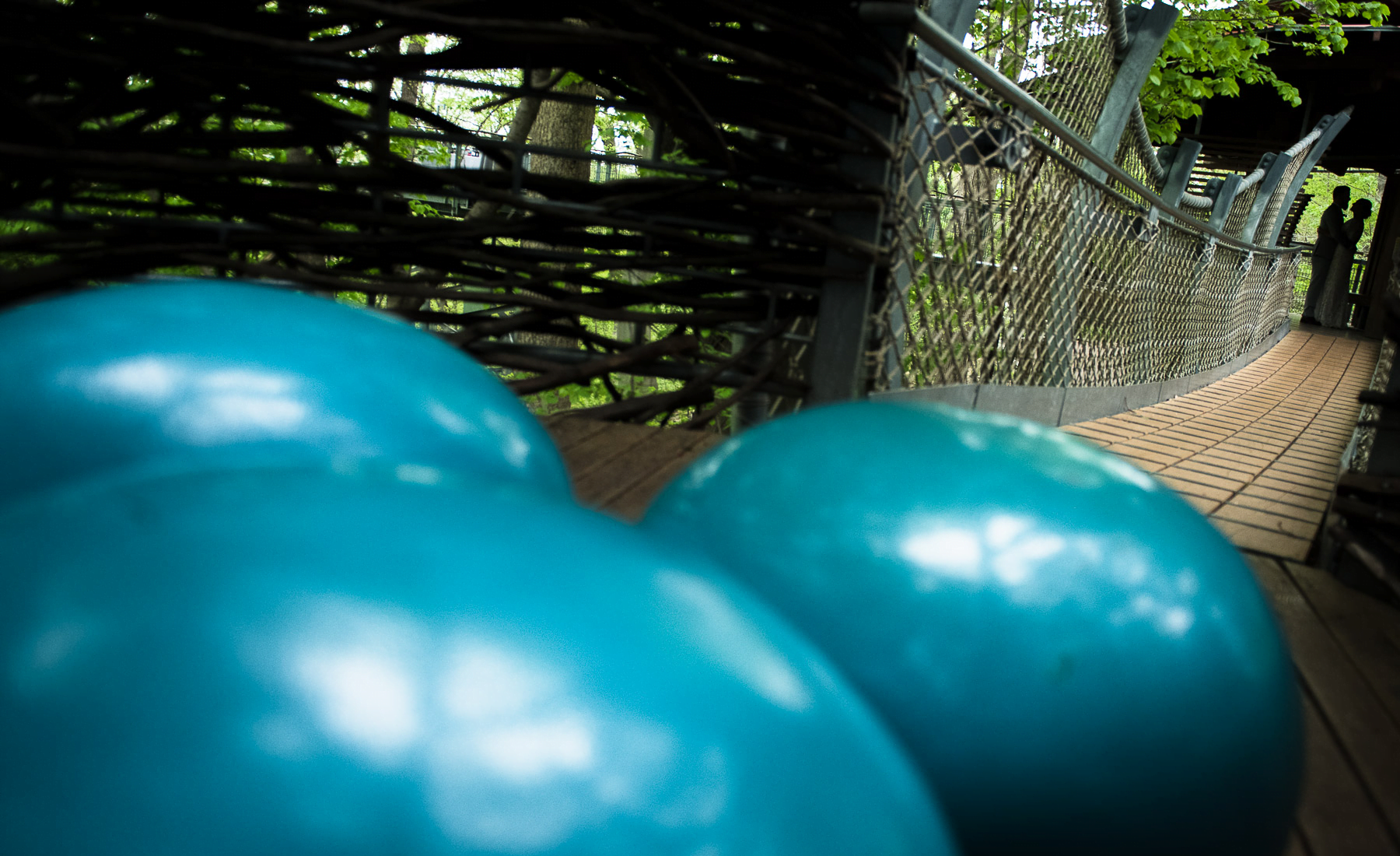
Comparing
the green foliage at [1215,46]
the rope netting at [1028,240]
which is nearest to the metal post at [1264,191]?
the green foliage at [1215,46]

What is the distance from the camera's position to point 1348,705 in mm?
1594

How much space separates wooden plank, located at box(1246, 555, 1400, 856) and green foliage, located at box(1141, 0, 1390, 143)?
6897mm

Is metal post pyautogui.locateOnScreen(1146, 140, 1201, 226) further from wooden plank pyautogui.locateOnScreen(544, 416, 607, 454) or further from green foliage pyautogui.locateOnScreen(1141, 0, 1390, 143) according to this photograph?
wooden plank pyautogui.locateOnScreen(544, 416, 607, 454)

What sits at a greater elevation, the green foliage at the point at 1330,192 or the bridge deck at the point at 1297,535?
the green foliage at the point at 1330,192

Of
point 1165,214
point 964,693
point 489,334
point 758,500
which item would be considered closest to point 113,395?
point 758,500

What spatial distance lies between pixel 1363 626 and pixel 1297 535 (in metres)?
0.91

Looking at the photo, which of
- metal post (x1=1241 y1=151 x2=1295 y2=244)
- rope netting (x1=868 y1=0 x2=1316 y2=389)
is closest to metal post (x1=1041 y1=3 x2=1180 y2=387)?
rope netting (x1=868 y1=0 x2=1316 y2=389)

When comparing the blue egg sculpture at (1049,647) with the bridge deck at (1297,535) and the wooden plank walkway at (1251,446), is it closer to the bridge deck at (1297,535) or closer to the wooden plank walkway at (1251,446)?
the bridge deck at (1297,535)

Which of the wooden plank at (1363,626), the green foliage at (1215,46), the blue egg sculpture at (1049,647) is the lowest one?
the wooden plank at (1363,626)

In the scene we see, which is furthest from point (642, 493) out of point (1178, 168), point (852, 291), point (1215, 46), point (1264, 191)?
point (1264, 191)

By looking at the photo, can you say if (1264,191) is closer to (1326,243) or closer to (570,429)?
(1326,243)

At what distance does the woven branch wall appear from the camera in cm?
217

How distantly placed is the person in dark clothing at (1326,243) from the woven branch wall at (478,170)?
1565 centimetres

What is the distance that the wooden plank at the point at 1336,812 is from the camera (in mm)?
1189
